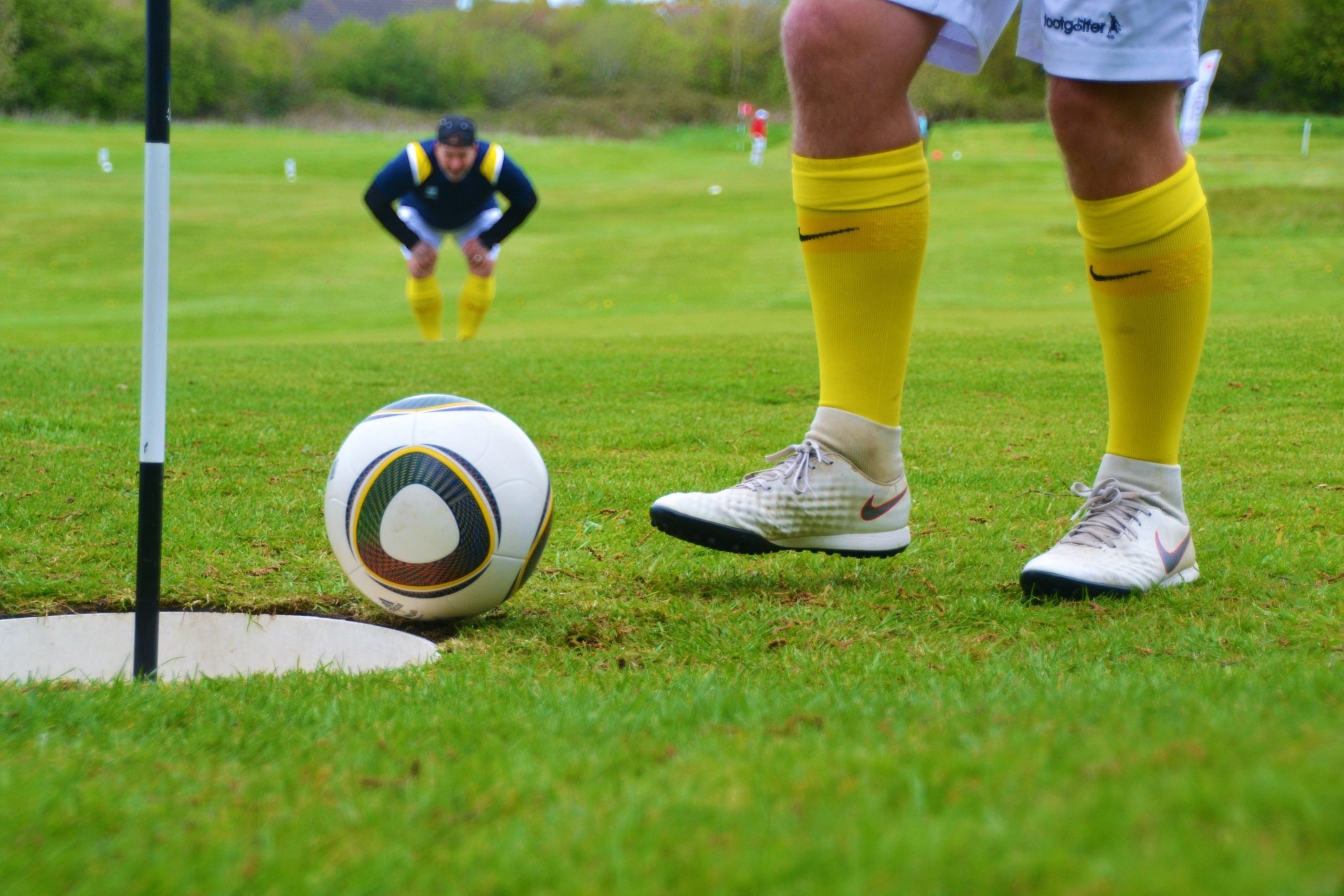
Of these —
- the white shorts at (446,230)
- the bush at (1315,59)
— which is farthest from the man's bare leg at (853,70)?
the bush at (1315,59)

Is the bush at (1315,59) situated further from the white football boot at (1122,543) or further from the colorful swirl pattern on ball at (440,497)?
the colorful swirl pattern on ball at (440,497)

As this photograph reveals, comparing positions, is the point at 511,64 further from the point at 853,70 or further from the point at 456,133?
the point at 853,70

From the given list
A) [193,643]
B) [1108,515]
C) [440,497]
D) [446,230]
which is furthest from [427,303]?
[1108,515]

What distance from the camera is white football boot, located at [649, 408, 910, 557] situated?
9.73ft

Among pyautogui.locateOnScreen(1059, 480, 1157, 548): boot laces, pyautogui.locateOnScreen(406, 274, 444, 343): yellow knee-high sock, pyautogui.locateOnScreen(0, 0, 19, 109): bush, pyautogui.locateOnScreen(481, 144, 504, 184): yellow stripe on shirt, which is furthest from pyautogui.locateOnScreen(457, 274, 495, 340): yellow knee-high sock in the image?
pyautogui.locateOnScreen(0, 0, 19, 109): bush

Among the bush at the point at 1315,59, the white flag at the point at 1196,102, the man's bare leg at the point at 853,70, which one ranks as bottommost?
→ the man's bare leg at the point at 853,70

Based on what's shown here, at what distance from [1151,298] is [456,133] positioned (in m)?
8.98

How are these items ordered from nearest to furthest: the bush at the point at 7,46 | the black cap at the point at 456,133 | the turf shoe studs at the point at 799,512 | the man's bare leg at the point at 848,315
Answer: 1. the man's bare leg at the point at 848,315
2. the turf shoe studs at the point at 799,512
3. the black cap at the point at 456,133
4. the bush at the point at 7,46

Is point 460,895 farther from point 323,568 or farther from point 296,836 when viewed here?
point 323,568

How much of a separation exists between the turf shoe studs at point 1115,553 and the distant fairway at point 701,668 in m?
0.06

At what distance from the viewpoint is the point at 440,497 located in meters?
2.84

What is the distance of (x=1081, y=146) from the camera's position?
2.75 metres

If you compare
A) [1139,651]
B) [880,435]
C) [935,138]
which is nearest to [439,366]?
[880,435]

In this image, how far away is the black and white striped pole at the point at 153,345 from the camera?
2342 millimetres
